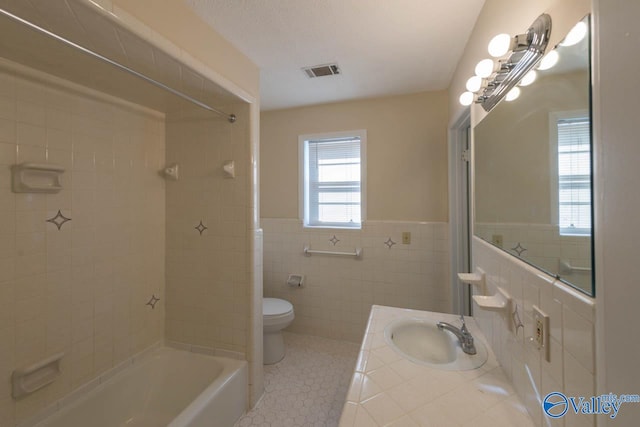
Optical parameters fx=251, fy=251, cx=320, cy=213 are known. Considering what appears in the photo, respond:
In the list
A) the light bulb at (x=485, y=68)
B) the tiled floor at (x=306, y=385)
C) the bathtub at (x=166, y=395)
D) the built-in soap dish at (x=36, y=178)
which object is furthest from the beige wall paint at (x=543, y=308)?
the built-in soap dish at (x=36, y=178)

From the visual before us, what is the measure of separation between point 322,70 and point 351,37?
40 centimetres

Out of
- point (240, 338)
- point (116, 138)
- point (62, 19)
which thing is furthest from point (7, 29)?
point (240, 338)

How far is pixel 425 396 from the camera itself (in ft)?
2.69

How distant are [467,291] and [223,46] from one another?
2382mm

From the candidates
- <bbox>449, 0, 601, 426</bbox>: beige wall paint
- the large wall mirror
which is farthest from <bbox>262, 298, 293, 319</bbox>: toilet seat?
the large wall mirror

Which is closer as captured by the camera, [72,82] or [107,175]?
[72,82]

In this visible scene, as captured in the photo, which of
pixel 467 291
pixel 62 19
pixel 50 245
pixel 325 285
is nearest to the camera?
pixel 62 19

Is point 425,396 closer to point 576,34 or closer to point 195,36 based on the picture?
point 576,34

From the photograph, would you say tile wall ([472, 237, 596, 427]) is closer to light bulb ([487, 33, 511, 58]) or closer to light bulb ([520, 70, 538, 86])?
light bulb ([520, 70, 538, 86])

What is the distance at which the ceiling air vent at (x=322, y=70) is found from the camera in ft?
5.94

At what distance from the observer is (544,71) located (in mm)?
715

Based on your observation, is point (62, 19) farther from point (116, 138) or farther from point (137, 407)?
point (137, 407)

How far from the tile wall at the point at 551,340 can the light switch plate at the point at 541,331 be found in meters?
0.01

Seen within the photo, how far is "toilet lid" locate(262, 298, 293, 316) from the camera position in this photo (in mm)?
2066
